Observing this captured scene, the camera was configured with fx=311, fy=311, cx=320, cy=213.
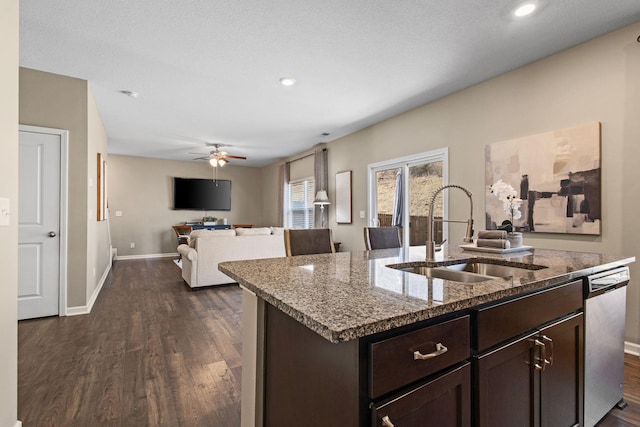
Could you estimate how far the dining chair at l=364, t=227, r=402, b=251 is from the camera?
2924mm

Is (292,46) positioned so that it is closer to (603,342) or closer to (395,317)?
(395,317)

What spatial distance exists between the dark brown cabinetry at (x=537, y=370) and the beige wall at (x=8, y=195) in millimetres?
1948

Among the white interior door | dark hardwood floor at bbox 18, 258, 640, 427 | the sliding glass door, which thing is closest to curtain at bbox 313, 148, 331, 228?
the sliding glass door

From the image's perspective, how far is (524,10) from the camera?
7.18ft

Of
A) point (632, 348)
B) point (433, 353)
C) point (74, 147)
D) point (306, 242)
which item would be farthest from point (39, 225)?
point (632, 348)

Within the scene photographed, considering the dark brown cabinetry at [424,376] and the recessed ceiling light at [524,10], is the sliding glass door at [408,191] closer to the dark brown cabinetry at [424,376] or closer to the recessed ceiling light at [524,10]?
the recessed ceiling light at [524,10]

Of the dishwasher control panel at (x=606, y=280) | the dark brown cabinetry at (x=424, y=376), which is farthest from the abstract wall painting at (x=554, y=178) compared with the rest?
the dark brown cabinetry at (x=424, y=376)

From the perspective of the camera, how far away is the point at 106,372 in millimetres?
2170

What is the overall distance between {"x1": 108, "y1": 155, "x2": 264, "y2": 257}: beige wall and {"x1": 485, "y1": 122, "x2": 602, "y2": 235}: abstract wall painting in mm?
7287

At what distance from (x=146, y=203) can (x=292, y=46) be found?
6639 mm

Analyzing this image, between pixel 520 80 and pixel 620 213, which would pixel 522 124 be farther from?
pixel 620 213

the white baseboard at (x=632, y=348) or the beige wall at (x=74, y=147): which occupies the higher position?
the beige wall at (x=74, y=147)

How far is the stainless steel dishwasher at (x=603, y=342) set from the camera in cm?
150

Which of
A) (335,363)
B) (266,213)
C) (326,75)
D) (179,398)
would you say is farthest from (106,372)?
(266,213)
